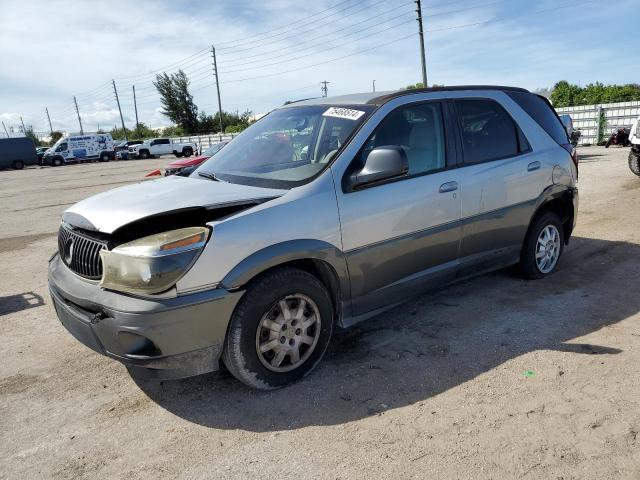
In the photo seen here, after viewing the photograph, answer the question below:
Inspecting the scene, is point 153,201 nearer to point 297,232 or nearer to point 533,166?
point 297,232

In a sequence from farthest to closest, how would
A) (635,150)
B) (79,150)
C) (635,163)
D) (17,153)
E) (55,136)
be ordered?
(55,136)
(79,150)
(17,153)
(635,163)
(635,150)

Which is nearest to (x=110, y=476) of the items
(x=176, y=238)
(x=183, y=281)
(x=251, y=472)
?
(x=251, y=472)

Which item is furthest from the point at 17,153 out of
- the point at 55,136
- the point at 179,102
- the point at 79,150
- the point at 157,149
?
the point at 55,136

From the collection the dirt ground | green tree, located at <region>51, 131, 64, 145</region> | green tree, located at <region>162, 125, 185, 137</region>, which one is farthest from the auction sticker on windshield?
green tree, located at <region>51, 131, 64, 145</region>

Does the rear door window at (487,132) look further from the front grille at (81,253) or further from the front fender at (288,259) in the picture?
the front grille at (81,253)

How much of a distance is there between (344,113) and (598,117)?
78.6 feet

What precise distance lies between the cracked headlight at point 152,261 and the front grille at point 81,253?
172mm

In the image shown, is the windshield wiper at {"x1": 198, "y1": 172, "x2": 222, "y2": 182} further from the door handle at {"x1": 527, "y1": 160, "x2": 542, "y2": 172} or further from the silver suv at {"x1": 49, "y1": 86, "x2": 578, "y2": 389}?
the door handle at {"x1": 527, "y1": 160, "x2": 542, "y2": 172}

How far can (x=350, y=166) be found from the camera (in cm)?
333

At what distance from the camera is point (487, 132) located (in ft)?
14.1

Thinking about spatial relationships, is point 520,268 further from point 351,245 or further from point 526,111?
point 351,245

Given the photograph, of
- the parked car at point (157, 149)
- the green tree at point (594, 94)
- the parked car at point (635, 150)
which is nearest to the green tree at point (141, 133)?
the parked car at point (157, 149)

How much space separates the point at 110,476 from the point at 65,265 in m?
1.46

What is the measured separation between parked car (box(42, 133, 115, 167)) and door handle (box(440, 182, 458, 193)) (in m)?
42.9
